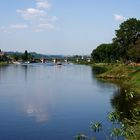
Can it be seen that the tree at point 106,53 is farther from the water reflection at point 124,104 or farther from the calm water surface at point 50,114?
the calm water surface at point 50,114

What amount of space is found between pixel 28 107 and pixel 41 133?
13484mm

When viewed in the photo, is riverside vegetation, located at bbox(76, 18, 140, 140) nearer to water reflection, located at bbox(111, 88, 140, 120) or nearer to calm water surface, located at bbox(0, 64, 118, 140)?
water reflection, located at bbox(111, 88, 140, 120)

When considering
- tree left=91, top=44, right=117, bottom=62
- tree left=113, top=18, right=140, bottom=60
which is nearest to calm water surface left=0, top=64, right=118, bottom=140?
tree left=113, top=18, right=140, bottom=60

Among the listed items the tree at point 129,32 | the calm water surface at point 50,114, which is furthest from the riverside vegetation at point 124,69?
the calm water surface at point 50,114

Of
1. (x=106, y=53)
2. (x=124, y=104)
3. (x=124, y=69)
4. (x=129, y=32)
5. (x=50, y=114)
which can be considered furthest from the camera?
(x=106, y=53)

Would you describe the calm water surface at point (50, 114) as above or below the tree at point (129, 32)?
below

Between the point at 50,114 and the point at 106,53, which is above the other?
the point at 106,53

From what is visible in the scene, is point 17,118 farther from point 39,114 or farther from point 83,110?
→ point 83,110

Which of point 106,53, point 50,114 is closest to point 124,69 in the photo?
point 50,114

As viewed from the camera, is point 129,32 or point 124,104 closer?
point 124,104

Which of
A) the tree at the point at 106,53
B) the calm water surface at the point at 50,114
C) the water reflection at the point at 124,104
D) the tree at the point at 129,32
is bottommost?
the calm water surface at the point at 50,114

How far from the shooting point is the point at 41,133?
94.8 feet

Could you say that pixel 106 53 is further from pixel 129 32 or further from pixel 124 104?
pixel 124 104

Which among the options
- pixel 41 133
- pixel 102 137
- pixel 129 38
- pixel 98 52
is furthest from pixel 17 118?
pixel 98 52
